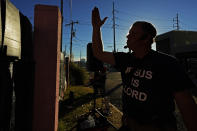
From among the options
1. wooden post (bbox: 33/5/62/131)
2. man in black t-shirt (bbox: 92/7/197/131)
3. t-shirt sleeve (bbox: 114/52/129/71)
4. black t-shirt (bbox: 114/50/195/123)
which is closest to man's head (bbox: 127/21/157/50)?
man in black t-shirt (bbox: 92/7/197/131)

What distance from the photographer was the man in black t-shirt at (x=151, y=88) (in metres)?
0.89

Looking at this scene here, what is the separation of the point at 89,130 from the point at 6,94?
1638mm

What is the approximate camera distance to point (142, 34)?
3.92 feet

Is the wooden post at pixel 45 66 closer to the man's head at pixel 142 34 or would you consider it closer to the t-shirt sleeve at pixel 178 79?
the man's head at pixel 142 34

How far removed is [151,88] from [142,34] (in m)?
0.52

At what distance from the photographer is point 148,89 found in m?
1.08

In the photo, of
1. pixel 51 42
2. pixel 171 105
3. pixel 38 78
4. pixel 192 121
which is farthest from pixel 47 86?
pixel 192 121

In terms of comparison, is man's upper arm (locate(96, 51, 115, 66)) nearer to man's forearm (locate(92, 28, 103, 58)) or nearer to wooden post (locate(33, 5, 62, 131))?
man's forearm (locate(92, 28, 103, 58))

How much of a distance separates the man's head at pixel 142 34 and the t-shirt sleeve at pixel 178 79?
0.35 metres

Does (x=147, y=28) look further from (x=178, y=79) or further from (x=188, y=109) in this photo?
(x=188, y=109)

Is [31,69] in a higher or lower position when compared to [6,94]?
higher

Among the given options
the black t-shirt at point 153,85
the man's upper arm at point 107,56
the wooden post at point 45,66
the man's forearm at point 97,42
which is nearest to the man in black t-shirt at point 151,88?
the black t-shirt at point 153,85

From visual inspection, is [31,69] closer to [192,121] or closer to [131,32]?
[131,32]

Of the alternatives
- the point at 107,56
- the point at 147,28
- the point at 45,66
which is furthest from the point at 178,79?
the point at 45,66
